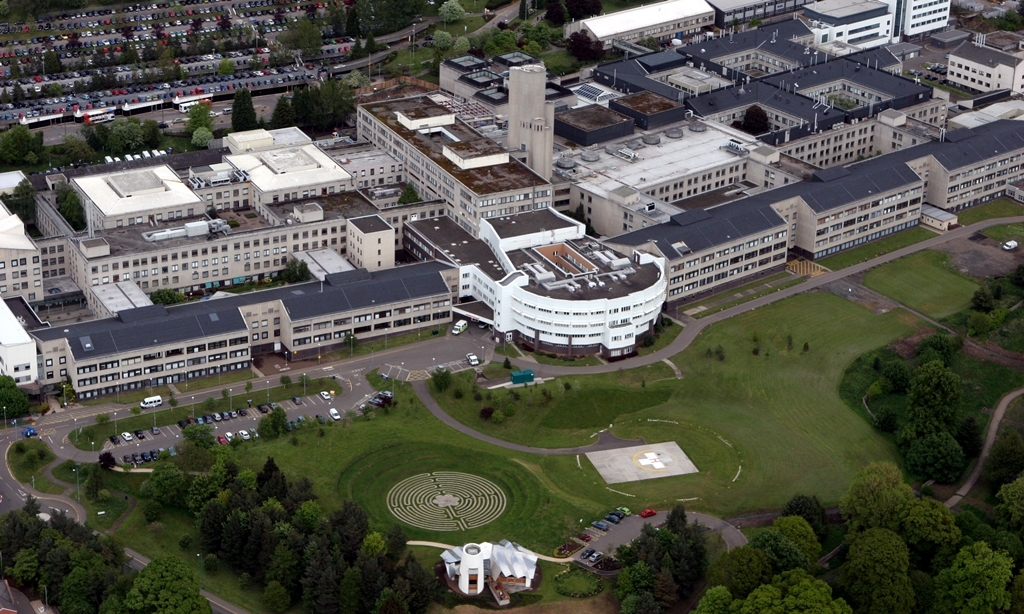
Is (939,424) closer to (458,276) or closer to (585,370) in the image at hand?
(585,370)

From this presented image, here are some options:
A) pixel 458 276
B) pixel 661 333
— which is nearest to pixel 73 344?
pixel 458 276

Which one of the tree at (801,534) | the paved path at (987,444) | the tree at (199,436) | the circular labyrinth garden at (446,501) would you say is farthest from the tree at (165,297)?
the paved path at (987,444)

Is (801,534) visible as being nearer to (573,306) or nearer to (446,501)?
(446,501)

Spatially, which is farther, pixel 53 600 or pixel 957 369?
pixel 957 369

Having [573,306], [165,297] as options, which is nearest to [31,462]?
[165,297]

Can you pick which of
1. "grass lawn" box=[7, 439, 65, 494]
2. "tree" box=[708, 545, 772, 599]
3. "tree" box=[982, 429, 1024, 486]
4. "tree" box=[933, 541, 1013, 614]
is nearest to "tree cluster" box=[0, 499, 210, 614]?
"grass lawn" box=[7, 439, 65, 494]

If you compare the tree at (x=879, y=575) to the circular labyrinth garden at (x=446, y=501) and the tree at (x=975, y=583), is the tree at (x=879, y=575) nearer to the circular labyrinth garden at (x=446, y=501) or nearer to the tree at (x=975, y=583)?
the tree at (x=975, y=583)
